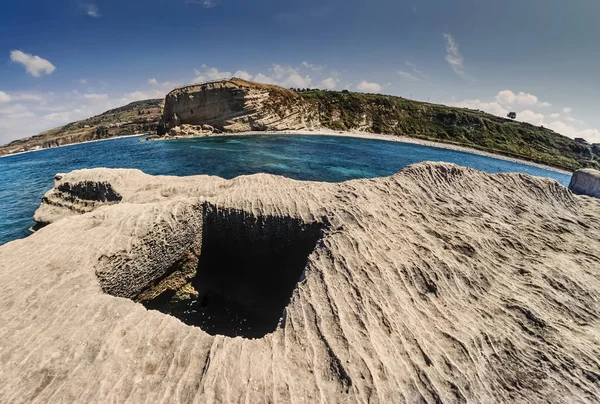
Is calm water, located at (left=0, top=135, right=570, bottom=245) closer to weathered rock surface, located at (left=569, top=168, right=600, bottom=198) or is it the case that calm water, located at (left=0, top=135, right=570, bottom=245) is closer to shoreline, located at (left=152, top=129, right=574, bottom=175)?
shoreline, located at (left=152, top=129, right=574, bottom=175)

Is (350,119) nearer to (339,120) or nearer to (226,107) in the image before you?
(339,120)

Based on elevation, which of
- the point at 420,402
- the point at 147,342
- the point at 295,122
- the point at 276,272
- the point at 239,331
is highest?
the point at 295,122

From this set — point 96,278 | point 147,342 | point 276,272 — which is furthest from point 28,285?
point 276,272

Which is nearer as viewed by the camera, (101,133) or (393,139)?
(393,139)

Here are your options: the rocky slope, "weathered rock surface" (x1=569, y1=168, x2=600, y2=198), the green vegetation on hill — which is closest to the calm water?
the rocky slope

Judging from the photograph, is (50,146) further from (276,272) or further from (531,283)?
(531,283)

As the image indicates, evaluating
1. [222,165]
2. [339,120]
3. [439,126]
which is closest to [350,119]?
[339,120]

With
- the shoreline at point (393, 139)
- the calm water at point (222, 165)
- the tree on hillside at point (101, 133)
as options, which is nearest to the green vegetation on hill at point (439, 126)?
the shoreline at point (393, 139)
